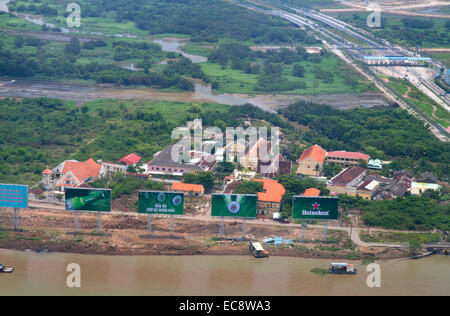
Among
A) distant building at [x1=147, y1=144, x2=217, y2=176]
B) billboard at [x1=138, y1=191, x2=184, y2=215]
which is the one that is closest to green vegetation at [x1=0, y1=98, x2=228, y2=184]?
distant building at [x1=147, y1=144, x2=217, y2=176]

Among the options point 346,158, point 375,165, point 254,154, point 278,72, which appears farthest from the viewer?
point 278,72

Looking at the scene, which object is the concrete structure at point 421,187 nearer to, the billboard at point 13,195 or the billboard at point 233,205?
the billboard at point 233,205

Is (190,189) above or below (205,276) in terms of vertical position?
above

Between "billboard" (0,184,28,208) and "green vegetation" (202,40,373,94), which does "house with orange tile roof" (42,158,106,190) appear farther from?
"green vegetation" (202,40,373,94)

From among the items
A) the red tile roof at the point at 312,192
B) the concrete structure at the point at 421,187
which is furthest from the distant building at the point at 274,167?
the concrete structure at the point at 421,187

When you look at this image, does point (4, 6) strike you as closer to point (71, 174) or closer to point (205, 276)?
point (71, 174)

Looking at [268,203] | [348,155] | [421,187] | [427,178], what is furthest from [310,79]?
[268,203]
